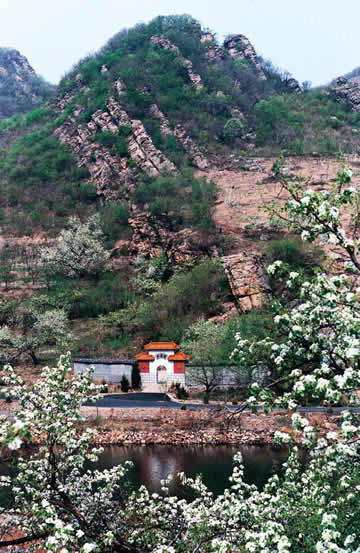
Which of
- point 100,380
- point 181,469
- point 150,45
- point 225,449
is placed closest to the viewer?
point 181,469

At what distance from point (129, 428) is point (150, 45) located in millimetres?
72424

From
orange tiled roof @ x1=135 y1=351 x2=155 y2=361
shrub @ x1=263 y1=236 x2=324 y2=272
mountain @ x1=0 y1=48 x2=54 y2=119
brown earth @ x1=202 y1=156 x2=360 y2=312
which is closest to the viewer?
orange tiled roof @ x1=135 y1=351 x2=155 y2=361

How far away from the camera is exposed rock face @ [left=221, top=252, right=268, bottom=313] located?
37.8 m

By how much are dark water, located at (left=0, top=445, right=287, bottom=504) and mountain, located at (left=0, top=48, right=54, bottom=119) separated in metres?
109

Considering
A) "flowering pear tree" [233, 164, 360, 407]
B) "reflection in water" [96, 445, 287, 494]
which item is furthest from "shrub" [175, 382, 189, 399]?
"flowering pear tree" [233, 164, 360, 407]

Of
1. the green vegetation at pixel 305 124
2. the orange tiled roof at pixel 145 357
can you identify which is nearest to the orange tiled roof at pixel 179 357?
the orange tiled roof at pixel 145 357

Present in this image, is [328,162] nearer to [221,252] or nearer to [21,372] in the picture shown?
[221,252]

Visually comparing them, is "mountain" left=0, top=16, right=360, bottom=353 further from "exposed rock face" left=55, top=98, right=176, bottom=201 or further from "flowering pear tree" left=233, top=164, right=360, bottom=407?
"flowering pear tree" left=233, top=164, right=360, bottom=407

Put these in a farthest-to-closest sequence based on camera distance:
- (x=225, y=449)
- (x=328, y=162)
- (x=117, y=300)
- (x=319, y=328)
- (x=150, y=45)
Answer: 1. (x=150, y=45)
2. (x=328, y=162)
3. (x=117, y=300)
4. (x=225, y=449)
5. (x=319, y=328)

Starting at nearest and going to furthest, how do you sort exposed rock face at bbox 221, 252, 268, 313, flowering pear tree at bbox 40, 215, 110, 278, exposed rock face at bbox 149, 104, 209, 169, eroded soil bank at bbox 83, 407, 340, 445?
eroded soil bank at bbox 83, 407, 340, 445 → exposed rock face at bbox 221, 252, 268, 313 → flowering pear tree at bbox 40, 215, 110, 278 → exposed rock face at bbox 149, 104, 209, 169

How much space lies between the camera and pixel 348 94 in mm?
81250

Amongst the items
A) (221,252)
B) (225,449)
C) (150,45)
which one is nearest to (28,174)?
(150,45)

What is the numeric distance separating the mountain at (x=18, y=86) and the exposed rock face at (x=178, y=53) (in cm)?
4503

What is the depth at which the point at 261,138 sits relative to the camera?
229 feet
